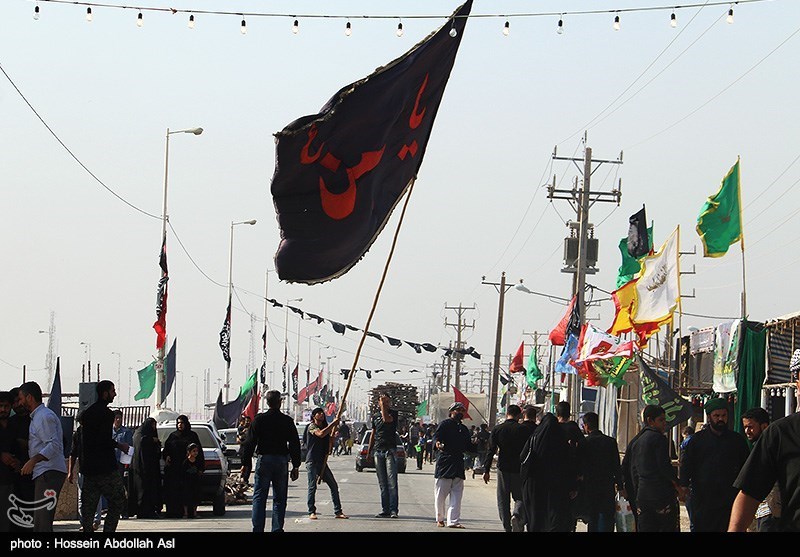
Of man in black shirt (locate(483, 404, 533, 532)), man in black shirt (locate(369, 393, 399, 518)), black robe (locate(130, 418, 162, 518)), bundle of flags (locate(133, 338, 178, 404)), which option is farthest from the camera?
bundle of flags (locate(133, 338, 178, 404))

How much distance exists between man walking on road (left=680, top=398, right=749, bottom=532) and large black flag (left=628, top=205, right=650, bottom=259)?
1966 cm

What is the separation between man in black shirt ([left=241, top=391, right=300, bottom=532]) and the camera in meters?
15.0

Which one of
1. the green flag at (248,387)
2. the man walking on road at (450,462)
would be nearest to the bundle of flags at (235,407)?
the green flag at (248,387)

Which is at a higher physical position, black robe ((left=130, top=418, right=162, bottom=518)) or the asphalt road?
black robe ((left=130, top=418, right=162, bottom=518))

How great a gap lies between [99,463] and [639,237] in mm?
20055

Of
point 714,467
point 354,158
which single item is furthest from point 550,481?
point 354,158

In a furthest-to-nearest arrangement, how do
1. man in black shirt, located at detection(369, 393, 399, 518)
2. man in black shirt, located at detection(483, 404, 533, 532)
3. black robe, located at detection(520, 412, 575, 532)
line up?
man in black shirt, located at detection(369, 393, 399, 518)
man in black shirt, located at detection(483, 404, 533, 532)
black robe, located at detection(520, 412, 575, 532)

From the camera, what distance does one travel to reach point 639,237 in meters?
32.1

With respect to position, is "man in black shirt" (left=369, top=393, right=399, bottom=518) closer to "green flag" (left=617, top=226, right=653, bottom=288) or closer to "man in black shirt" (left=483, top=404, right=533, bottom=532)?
"man in black shirt" (left=483, top=404, right=533, bottom=532)

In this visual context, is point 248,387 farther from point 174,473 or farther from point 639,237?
point 174,473

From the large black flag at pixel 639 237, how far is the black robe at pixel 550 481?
18267mm

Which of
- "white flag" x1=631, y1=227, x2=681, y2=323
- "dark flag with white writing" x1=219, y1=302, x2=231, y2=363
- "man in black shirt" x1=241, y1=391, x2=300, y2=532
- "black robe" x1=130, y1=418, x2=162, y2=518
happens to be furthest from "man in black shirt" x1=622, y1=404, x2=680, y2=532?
"dark flag with white writing" x1=219, y1=302, x2=231, y2=363

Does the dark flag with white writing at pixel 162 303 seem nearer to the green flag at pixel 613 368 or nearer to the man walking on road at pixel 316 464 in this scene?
the green flag at pixel 613 368

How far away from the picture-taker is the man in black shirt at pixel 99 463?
14.3 metres
